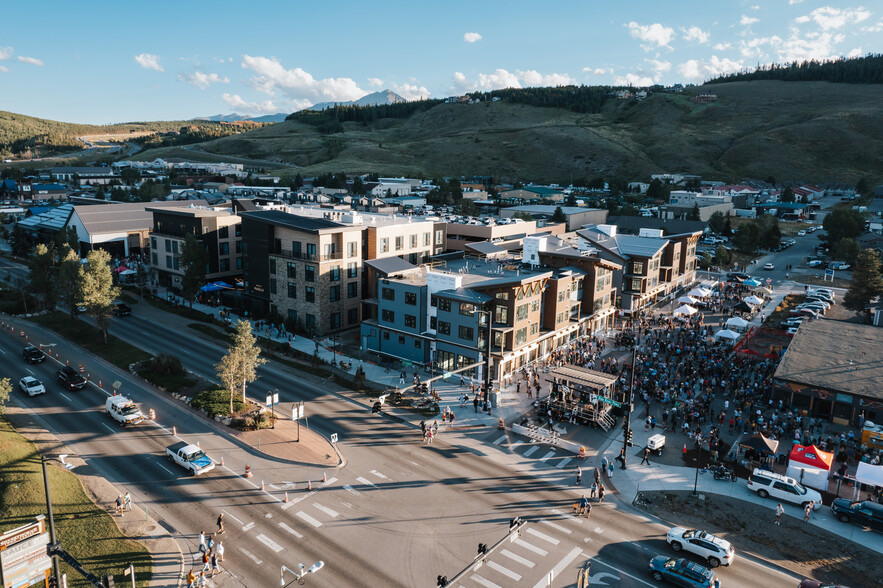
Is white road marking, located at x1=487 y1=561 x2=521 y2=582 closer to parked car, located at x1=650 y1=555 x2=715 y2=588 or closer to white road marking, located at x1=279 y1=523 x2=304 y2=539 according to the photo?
parked car, located at x1=650 y1=555 x2=715 y2=588

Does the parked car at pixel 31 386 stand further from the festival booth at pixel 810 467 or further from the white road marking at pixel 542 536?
the festival booth at pixel 810 467

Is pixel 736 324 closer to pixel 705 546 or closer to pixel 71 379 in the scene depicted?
pixel 705 546

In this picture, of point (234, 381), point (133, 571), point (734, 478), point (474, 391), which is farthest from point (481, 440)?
point (133, 571)

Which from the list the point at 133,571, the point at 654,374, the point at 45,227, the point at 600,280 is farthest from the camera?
the point at 45,227

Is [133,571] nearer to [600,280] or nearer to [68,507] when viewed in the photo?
[68,507]

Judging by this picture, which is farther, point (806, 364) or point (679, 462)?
point (806, 364)

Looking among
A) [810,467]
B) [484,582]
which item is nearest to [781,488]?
[810,467]
